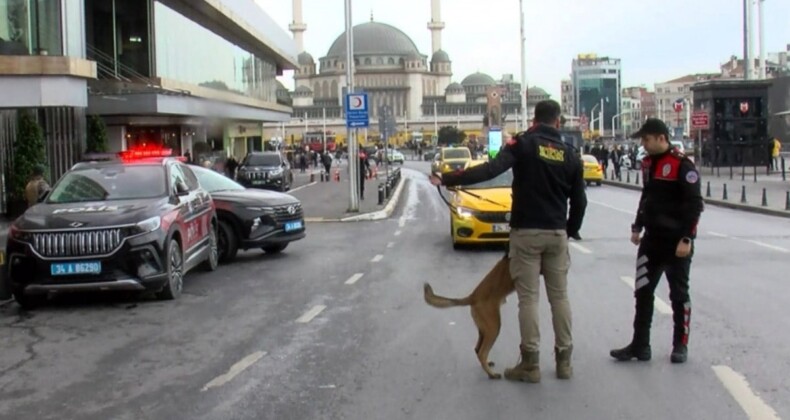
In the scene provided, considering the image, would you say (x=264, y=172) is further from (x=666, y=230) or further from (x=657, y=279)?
(x=666, y=230)

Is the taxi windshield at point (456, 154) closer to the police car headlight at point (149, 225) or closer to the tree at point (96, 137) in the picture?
the tree at point (96, 137)

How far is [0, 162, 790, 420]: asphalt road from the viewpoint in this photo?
6.42 metres

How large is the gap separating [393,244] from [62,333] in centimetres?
882

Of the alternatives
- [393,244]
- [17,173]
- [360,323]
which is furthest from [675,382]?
[17,173]

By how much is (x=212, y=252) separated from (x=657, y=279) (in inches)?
326

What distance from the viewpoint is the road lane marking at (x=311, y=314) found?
32.3 feet

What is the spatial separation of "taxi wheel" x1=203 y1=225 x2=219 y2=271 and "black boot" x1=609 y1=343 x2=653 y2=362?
7.78 meters

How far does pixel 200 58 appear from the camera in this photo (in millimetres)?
40875

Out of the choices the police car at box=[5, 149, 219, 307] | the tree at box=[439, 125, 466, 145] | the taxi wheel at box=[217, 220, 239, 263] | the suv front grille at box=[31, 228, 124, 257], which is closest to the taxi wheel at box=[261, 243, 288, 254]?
the taxi wheel at box=[217, 220, 239, 263]

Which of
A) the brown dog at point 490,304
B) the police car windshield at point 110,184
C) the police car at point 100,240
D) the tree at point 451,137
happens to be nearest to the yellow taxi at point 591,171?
the police car windshield at point 110,184

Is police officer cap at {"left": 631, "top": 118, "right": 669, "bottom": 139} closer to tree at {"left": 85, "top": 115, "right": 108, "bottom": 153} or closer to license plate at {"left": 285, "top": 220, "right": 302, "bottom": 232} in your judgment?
license plate at {"left": 285, "top": 220, "right": 302, "bottom": 232}

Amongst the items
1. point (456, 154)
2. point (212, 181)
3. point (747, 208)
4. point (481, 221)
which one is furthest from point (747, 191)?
point (212, 181)

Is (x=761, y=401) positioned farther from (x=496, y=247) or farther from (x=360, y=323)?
(x=496, y=247)

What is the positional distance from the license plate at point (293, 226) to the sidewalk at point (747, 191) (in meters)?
13.4
